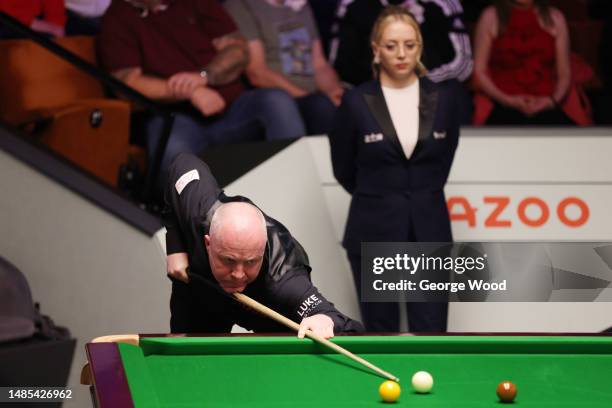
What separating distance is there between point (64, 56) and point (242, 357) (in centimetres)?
229

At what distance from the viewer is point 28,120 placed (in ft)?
16.0

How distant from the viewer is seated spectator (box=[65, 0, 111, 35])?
5.62 meters

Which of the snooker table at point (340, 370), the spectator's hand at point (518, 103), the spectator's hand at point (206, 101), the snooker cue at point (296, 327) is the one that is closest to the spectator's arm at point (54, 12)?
the spectator's hand at point (206, 101)

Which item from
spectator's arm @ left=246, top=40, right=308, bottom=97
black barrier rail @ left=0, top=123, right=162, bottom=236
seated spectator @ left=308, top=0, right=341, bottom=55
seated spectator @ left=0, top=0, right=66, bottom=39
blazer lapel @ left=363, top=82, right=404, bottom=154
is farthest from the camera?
seated spectator @ left=308, top=0, right=341, bottom=55

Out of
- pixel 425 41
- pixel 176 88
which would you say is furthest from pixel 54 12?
pixel 425 41

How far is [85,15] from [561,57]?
2372mm

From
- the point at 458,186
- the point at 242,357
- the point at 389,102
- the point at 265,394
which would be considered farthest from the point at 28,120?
the point at 265,394

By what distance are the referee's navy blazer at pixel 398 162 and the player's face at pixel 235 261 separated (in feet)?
4.06

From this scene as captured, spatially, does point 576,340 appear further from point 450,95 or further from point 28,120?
point 28,120

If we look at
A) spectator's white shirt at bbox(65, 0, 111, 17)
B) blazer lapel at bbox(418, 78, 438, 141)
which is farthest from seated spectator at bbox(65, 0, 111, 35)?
blazer lapel at bbox(418, 78, 438, 141)

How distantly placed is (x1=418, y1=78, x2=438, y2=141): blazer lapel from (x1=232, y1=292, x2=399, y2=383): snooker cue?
1.34 metres

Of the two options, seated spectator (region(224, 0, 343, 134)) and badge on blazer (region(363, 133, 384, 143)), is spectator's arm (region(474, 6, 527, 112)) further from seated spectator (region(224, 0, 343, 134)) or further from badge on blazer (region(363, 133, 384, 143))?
badge on blazer (region(363, 133, 384, 143))

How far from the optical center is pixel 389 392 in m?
2.59

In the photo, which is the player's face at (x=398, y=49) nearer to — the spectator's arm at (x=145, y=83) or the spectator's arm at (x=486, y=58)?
the spectator's arm at (x=145, y=83)
